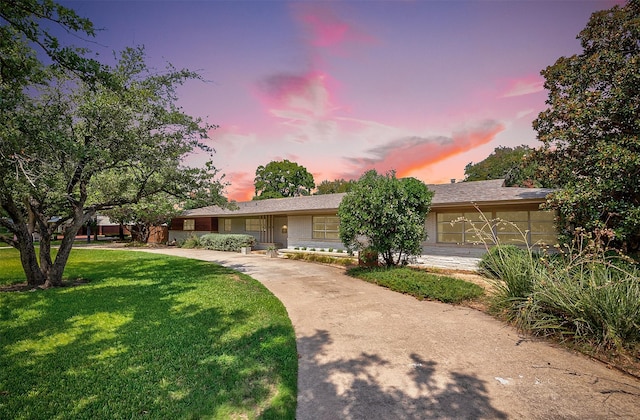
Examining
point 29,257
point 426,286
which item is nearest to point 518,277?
point 426,286

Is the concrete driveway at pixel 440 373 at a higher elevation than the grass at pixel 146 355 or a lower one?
lower

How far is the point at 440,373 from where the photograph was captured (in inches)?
155

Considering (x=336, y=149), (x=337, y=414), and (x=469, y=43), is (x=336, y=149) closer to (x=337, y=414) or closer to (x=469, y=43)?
(x=469, y=43)

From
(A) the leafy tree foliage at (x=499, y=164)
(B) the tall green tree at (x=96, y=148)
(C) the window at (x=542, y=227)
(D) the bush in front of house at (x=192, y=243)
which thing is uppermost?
(A) the leafy tree foliage at (x=499, y=164)

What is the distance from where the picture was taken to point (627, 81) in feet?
26.1

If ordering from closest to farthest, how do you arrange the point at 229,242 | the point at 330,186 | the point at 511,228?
the point at 511,228 < the point at 229,242 < the point at 330,186

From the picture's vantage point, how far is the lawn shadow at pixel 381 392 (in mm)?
3115

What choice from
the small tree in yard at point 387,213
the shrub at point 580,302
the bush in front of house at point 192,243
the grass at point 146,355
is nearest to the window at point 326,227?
the small tree in yard at point 387,213

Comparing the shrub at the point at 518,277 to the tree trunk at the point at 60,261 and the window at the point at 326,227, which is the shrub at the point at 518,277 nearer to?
the window at the point at 326,227

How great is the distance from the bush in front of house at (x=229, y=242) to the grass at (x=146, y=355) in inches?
518

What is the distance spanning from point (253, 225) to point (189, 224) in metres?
8.27

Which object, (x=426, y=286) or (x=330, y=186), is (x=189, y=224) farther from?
(x=330, y=186)

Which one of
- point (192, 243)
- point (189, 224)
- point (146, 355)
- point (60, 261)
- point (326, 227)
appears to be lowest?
point (146, 355)

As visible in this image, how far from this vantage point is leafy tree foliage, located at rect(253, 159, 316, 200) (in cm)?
5284
